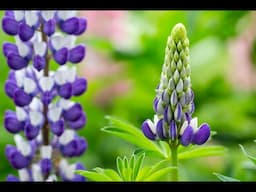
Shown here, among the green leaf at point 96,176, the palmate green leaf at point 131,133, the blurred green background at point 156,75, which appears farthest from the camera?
the blurred green background at point 156,75

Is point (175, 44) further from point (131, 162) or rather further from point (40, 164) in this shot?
point (40, 164)

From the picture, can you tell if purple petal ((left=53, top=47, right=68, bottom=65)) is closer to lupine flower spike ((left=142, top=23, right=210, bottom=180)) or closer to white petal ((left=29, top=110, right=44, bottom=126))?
white petal ((left=29, top=110, right=44, bottom=126))

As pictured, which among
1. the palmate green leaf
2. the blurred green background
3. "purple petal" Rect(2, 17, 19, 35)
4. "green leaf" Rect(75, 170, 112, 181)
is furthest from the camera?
the blurred green background

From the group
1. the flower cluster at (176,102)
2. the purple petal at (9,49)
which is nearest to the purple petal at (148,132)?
the flower cluster at (176,102)

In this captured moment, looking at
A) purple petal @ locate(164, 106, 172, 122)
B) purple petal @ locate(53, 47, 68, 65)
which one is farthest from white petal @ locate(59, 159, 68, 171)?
purple petal @ locate(164, 106, 172, 122)

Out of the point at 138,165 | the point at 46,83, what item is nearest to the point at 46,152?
the point at 46,83

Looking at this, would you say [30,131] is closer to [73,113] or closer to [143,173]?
[73,113]

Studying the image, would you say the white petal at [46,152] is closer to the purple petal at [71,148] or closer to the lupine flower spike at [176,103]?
the purple petal at [71,148]

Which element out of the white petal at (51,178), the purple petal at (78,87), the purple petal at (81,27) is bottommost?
the white petal at (51,178)
